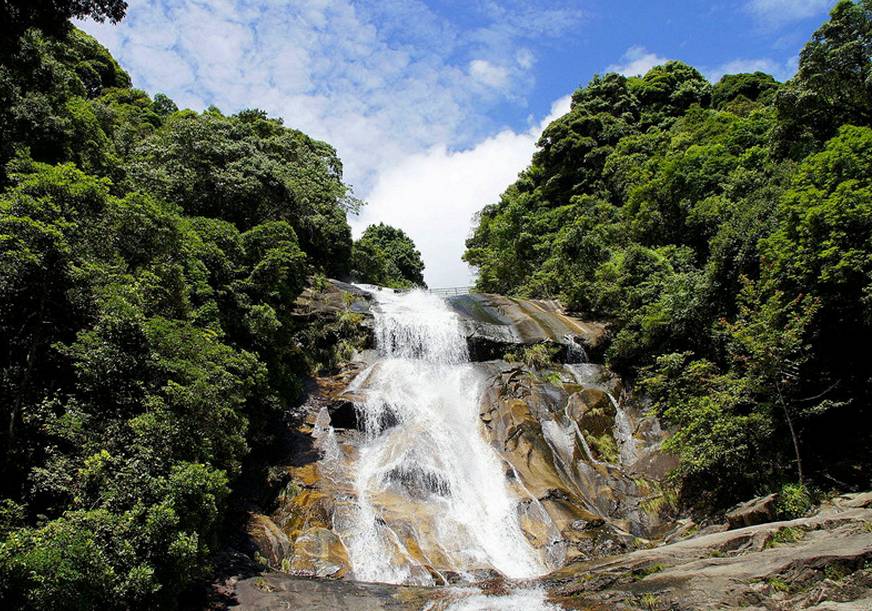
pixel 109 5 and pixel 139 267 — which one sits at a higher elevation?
pixel 109 5

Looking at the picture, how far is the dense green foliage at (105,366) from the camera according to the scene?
7781 mm

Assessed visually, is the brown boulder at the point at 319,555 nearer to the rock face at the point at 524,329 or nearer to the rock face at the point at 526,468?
the rock face at the point at 526,468

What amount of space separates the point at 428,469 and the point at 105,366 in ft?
33.2

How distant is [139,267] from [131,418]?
5.03 meters

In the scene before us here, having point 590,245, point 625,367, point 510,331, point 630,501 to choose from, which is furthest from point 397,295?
point 630,501

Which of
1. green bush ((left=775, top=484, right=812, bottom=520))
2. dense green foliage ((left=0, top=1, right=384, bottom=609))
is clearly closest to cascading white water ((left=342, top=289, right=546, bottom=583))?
dense green foliage ((left=0, top=1, right=384, bottom=609))

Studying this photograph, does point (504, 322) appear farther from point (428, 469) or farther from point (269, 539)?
point (269, 539)

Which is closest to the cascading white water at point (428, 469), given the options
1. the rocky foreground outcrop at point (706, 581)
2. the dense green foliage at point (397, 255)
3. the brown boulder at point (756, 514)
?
the rocky foreground outcrop at point (706, 581)

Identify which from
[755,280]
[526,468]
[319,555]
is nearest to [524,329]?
[526,468]

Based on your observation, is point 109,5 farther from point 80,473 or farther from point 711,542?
point 711,542

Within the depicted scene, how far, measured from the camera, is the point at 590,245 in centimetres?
2872

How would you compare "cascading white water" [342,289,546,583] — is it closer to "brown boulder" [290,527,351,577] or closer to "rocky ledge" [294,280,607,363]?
"brown boulder" [290,527,351,577]

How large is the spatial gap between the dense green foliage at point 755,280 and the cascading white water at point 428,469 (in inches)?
234

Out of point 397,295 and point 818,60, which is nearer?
point 818,60
